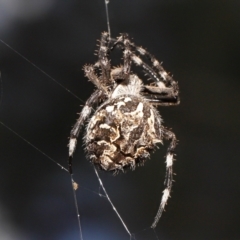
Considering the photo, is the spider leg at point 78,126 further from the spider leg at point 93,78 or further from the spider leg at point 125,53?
the spider leg at point 125,53

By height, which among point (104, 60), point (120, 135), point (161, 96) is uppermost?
point (104, 60)

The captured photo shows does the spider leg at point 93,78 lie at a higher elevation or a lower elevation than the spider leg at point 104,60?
lower

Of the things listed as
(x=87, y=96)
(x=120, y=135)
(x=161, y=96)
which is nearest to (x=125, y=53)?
(x=161, y=96)

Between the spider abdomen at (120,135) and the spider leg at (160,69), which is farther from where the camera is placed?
the spider leg at (160,69)

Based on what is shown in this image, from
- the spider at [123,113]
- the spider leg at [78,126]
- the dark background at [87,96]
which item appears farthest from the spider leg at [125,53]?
the dark background at [87,96]

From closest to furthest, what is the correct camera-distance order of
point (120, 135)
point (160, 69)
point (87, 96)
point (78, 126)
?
point (120, 135) → point (78, 126) → point (160, 69) → point (87, 96)

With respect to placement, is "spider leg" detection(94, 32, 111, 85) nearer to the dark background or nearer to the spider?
the spider

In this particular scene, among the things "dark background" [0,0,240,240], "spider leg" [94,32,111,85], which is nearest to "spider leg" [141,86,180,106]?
"spider leg" [94,32,111,85]

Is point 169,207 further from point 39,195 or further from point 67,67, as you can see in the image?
point 67,67

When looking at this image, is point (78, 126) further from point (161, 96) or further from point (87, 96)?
point (87, 96)
